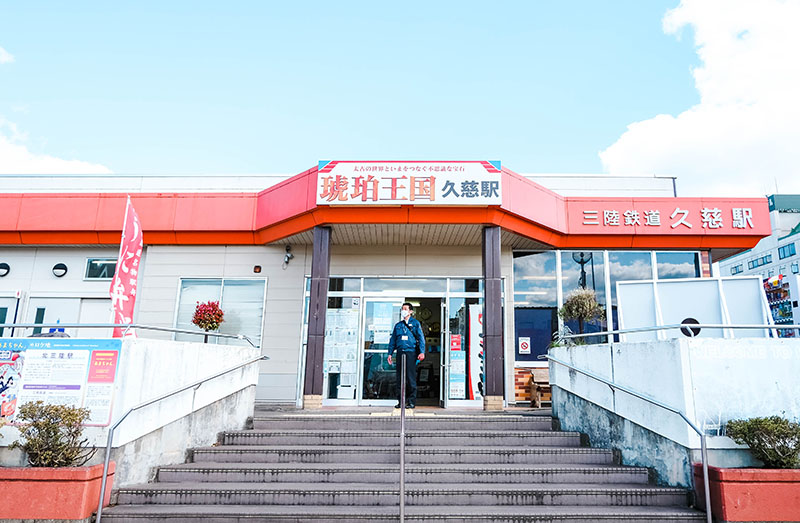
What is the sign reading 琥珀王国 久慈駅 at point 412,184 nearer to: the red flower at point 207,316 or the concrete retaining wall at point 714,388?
the red flower at point 207,316

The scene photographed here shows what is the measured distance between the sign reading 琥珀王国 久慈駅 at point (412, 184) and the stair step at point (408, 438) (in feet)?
13.6

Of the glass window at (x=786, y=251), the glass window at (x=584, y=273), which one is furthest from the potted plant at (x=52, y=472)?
the glass window at (x=786, y=251)

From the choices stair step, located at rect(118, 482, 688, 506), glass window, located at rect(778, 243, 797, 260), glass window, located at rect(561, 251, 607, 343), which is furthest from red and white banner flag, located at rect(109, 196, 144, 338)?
glass window, located at rect(778, 243, 797, 260)

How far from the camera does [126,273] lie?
7.20m

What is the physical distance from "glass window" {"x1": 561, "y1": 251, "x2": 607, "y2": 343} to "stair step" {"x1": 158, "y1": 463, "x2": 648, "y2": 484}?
19.4 ft

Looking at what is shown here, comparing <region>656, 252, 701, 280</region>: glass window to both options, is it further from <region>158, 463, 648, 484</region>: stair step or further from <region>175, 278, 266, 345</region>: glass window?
<region>175, 278, 266, 345</region>: glass window

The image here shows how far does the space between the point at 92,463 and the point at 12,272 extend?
883cm

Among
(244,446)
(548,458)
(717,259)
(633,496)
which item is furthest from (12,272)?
(717,259)

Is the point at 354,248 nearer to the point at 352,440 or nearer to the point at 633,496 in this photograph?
the point at 352,440

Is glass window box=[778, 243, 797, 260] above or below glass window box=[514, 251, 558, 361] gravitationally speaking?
above

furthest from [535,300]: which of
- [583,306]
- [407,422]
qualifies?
[407,422]

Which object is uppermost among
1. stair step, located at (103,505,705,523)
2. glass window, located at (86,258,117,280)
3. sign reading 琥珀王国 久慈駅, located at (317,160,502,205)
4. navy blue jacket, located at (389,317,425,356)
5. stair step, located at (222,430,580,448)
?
sign reading 琥珀王国 久慈駅, located at (317,160,502,205)

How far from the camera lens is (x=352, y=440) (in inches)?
260

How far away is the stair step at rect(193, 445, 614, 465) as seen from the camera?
241 inches
